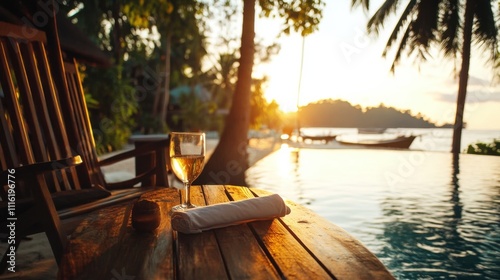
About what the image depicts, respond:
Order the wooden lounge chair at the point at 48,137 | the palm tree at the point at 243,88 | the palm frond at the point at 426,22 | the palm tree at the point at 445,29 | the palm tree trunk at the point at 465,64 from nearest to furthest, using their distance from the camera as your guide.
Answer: the wooden lounge chair at the point at 48,137
the palm tree at the point at 243,88
the palm tree trunk at the point at 465,64
the palm tree at the point at 445,29
the palm frond at the point at 426,22

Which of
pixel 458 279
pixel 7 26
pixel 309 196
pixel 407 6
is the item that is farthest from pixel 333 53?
pixel 407 6

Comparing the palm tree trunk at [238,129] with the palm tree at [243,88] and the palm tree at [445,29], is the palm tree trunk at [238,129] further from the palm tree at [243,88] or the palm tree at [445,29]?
the palm tree at [445,29]

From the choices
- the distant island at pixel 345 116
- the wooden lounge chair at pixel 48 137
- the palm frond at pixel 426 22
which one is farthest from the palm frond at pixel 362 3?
the distant island at pixel 345 116

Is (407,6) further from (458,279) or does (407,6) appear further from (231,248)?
(231,248)

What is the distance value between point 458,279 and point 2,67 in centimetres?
349

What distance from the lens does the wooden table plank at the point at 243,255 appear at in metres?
0.90

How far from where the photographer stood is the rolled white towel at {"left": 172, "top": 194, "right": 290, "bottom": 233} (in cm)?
118

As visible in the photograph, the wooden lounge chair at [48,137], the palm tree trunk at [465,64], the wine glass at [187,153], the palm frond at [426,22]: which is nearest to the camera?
the wine glass at [187,153]

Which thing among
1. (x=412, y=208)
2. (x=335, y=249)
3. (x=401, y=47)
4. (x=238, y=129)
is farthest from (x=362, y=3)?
(x=335, y=249)

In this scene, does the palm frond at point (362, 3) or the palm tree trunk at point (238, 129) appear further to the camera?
the palm frond at point (362, 3)

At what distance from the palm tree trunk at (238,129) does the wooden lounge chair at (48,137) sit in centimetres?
417

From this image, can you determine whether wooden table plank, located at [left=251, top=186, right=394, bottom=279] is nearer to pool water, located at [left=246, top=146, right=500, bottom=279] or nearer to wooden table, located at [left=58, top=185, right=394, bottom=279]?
wooden table, located at [left=58, top=185, right=394, bottom=279]

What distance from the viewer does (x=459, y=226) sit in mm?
4508

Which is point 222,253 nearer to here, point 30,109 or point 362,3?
point 30,109
